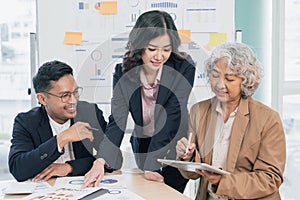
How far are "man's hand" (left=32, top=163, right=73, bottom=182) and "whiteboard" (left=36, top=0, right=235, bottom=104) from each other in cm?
71

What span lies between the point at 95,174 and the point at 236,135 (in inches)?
22.5

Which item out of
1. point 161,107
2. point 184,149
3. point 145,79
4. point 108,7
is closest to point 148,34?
point 145,79

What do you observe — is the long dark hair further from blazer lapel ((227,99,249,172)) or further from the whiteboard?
the whiteboard

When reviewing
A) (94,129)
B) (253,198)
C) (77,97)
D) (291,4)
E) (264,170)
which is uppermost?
(291,4)

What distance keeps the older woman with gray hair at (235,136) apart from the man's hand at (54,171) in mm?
450

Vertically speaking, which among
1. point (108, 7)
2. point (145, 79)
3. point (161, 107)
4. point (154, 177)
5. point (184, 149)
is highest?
point (108, 7)

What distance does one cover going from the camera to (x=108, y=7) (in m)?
2.44

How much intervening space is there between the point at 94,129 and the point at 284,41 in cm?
155

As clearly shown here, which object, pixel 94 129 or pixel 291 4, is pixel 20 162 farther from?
pixel 291 4

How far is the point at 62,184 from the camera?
5.26 ft

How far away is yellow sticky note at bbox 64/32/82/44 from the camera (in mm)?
2410

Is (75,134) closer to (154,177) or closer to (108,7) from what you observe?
(154,177)

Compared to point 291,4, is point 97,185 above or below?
below

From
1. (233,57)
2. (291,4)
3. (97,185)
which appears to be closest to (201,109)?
(233,57)
